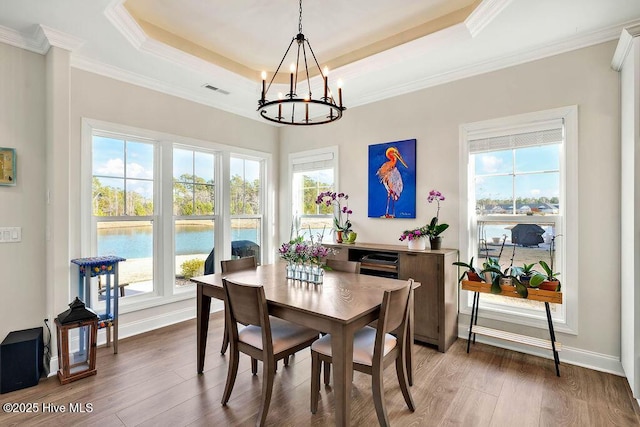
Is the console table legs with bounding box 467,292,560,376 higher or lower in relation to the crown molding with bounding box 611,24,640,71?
lower

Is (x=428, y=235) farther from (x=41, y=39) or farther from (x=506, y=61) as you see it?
(x=41, y=39)

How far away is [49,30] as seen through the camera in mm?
2588

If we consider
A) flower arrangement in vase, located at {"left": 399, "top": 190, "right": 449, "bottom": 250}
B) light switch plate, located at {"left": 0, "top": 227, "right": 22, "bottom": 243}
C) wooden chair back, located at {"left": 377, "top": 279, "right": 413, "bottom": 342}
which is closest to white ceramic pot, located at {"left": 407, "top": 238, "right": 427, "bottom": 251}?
flower arrangement in vase, located at {"left": 399, "top": 190, "right": 449, "bottom": 250}

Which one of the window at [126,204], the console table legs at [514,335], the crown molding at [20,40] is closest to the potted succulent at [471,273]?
the console table legs at [514,335]

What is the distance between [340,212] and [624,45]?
302 centimetres

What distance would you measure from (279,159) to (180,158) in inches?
62.2

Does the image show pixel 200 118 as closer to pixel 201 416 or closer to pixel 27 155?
pixel 27 155

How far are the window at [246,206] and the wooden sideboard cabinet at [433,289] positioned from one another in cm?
199

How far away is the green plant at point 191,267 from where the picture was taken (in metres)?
4.03

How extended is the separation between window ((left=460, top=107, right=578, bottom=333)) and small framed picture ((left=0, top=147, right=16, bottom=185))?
4070 mm

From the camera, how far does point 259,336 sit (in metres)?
2.20

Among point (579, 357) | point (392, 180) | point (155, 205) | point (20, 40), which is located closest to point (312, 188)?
point (392, 180)

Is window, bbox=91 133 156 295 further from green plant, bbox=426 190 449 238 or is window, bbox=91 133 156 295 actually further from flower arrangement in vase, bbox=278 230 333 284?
green plant, bbox=426 190 449 238

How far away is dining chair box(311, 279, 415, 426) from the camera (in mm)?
1867
